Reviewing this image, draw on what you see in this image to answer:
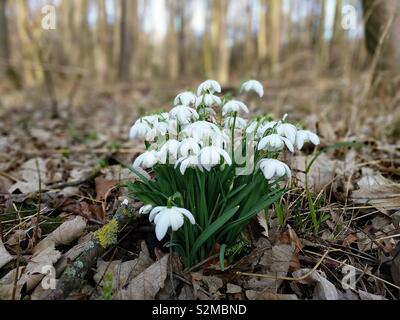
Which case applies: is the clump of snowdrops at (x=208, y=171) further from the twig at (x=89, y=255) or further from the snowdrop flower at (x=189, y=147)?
the twig at (x=89, y=255)

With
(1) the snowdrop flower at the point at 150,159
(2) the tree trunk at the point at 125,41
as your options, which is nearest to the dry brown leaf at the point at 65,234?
(1) the snowdrop flower at the point at 150,159

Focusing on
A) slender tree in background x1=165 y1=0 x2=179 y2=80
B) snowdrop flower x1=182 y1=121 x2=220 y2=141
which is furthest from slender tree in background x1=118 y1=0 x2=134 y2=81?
snowdrop flower x1=182 y1=121 x2=220 y2=141

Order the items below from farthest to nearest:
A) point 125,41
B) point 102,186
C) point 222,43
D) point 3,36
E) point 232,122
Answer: point 222,43 → point 125,41 → point 3,36 → point 102,186 → point 232,122

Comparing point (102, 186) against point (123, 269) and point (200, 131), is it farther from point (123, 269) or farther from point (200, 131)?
point (200, 131)

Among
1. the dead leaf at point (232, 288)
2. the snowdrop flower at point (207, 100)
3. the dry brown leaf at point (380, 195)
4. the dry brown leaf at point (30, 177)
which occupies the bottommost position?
the dead leaf at point (232, 288)

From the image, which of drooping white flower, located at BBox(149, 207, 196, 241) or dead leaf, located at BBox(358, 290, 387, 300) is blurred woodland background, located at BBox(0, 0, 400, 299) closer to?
dead leaf, located at BBox(358, 290, 387, 300)

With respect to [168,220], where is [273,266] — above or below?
below

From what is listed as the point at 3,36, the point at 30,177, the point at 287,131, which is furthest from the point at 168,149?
the point at 3,36
